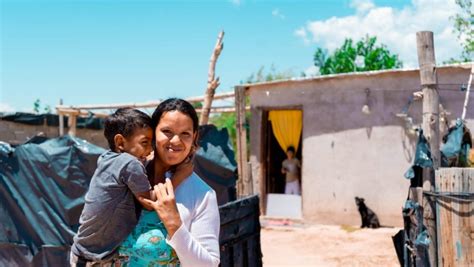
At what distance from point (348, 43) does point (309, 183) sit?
12.8m

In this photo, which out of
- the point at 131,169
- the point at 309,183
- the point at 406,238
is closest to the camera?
the point at 131,169

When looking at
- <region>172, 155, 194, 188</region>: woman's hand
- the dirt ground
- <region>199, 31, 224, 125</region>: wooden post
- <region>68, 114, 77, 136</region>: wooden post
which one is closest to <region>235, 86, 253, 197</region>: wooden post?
<region>199, 31, 224, 125</region>: wooden post

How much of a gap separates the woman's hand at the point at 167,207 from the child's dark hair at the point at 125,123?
28 centimetres

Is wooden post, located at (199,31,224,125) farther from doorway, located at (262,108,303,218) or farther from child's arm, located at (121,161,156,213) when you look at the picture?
child's arm, located at (121,161,156,213)

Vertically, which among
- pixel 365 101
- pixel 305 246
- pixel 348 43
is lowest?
pixel 305 246

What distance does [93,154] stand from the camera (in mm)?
5703

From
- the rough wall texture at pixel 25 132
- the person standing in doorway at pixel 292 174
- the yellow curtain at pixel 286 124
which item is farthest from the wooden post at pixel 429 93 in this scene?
the yellow curtain at pixel 286 124

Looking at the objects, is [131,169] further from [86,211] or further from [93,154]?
[93,154]

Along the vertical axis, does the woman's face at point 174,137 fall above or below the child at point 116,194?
above

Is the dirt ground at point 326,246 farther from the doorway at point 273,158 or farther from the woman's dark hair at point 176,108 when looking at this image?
the woman's dark hair at point 176,108

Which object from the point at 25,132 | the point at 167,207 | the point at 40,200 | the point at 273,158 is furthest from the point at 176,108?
the point at 273,158

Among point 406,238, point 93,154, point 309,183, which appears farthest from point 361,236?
point 93,154

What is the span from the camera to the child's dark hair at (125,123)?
197 centimetres

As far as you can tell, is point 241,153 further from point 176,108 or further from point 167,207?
point 167,207
